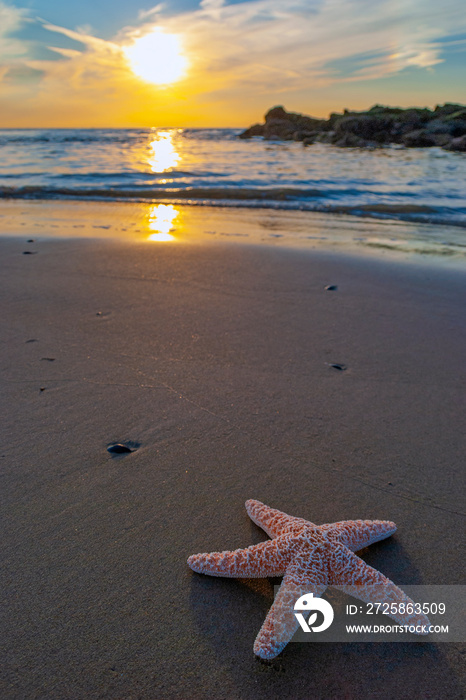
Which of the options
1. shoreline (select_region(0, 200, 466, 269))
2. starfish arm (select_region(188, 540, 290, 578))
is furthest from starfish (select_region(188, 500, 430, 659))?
shoreline (select_region(0, 200, 466, 269))

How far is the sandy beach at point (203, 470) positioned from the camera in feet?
5.35

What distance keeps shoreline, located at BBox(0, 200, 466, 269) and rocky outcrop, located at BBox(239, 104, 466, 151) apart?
2878 centimetres

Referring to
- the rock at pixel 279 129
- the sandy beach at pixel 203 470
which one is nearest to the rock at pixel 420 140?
the rock at pixel 279 129

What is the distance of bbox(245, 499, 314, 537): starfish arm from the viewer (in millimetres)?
1934

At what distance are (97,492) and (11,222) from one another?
8.27m

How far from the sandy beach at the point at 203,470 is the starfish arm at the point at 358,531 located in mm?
99

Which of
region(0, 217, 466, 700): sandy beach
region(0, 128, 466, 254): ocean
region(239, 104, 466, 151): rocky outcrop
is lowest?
region(0, 217, 466, 700): sandy beach

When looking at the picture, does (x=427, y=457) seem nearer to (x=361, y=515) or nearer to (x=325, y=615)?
(x=361, y=515)

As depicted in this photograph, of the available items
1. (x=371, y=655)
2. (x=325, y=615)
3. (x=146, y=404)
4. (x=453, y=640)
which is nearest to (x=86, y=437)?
(x=146, y=404)

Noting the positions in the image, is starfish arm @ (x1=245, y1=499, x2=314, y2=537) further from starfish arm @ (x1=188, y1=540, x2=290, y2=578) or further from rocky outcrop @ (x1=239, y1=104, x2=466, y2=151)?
rocky outcrop @ (x1=239, y1=104, x2=466, y2=151)

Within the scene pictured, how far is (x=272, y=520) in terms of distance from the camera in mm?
2029

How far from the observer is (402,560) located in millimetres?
2035

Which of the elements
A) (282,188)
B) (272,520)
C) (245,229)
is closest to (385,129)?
(282,188)

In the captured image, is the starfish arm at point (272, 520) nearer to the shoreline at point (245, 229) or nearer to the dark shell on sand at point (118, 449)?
the dark shell on sand at point (118, 449)
